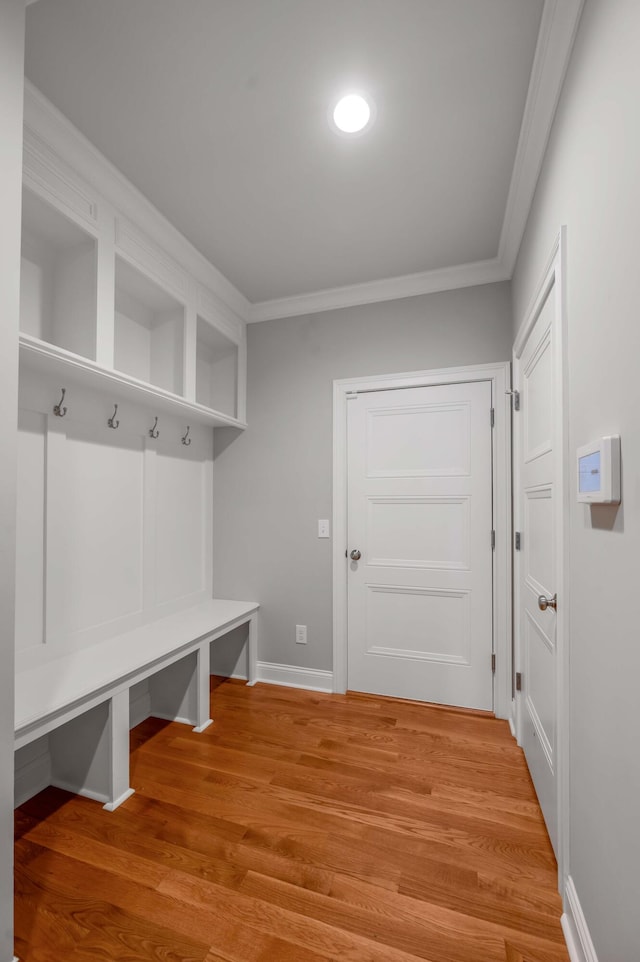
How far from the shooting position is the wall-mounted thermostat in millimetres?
884

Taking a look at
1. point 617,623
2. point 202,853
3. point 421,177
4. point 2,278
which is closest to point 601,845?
point 617,623

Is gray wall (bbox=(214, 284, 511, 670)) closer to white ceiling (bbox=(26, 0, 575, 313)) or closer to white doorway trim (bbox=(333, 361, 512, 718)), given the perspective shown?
white doorway trim (bbox=(333, 361, 512, 718))

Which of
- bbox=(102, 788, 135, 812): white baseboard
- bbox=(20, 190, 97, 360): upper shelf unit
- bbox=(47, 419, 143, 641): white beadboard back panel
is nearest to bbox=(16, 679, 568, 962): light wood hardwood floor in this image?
bbox=(102, 788, 135, 812): white baseboard

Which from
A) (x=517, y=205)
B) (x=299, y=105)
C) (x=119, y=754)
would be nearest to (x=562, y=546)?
(x=517, y=205)

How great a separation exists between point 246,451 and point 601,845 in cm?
263

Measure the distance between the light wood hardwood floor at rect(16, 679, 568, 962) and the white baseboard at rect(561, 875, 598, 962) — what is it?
36 millimetres

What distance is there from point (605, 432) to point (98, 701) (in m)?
1.95

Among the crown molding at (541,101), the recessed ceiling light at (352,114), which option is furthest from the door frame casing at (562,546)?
the recessed ceiling light at (352,114)

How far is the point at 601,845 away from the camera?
98 centimetres

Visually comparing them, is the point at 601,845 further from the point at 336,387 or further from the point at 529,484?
the point at 336,387

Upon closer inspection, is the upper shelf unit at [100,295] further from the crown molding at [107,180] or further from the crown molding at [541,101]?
the crown molding at [541,101]

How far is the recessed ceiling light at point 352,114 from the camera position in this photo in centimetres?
150

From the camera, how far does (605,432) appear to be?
967 mm

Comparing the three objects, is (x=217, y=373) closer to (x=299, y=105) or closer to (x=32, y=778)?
(x=299, y=105)
